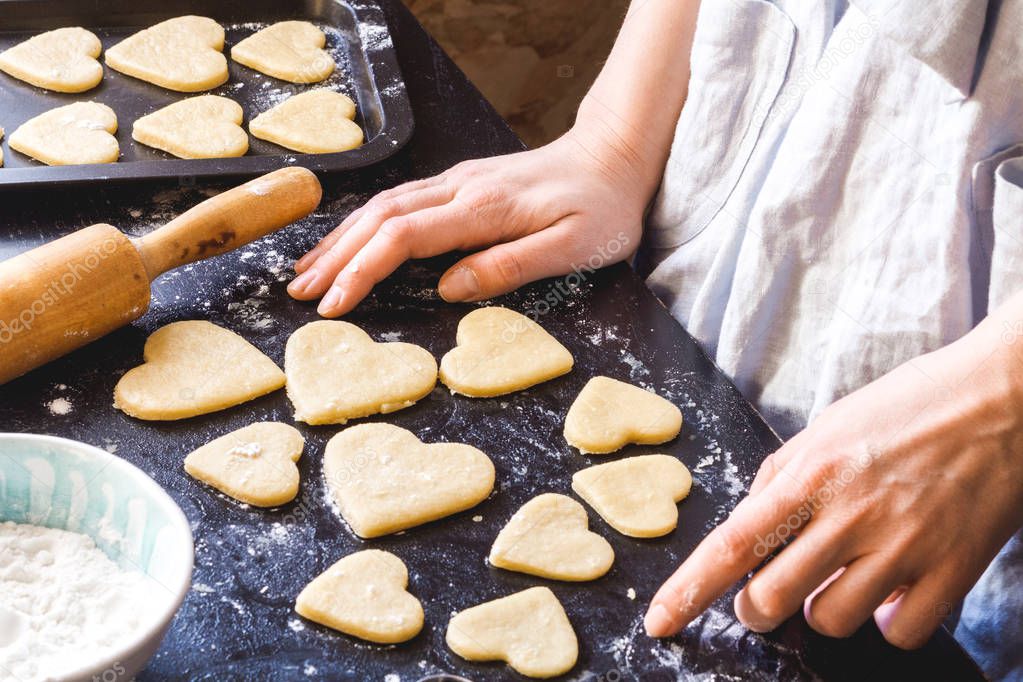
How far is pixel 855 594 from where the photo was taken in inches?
35.6

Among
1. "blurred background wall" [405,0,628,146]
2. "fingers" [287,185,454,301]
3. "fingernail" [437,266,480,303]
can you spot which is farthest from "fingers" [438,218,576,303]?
"blurred background wall" [405,0,628,146]

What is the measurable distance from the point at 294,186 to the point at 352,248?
0.12 m

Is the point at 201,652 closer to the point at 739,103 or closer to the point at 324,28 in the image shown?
the point at 739,103

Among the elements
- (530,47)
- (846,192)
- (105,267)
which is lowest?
(530,47)

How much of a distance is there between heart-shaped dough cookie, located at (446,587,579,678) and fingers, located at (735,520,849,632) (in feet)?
0.57

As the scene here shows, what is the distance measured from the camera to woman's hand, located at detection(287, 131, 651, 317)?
4.24ft

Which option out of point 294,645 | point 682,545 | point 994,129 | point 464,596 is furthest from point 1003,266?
point 294,645

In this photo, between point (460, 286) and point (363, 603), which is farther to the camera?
point (460, 286)

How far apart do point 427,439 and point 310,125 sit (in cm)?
69

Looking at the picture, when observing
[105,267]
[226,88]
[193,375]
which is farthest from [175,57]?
[193,375]

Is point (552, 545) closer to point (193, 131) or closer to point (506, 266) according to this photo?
point (506, 266)

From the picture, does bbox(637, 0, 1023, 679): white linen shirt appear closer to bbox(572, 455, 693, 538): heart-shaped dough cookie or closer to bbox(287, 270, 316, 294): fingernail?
bbox(572, 455, 693, 538): heart-shaped dough cookie

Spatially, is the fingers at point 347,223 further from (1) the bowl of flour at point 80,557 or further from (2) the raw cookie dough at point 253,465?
(1) the bowl of flour at point 80,557

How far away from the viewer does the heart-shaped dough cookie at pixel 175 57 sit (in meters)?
1.67
